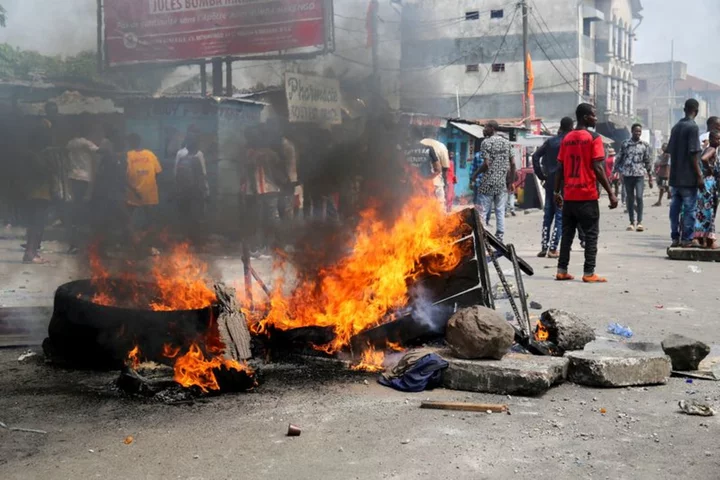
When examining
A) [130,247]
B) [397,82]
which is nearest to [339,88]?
[397,82]

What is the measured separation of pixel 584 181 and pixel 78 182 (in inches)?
240

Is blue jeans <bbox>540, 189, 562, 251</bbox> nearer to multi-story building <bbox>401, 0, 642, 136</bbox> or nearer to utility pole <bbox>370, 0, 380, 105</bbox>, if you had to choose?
utility pole <bbox>370, 0, 380, 105</bbox>

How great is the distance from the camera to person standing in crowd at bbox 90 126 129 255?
921cm

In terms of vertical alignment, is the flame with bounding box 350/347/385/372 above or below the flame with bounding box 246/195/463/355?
below

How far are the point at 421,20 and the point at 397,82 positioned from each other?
2.48 m

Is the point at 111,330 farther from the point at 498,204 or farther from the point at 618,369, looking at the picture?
the point at 498,204

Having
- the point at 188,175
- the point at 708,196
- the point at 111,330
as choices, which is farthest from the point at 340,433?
the point at 708,196

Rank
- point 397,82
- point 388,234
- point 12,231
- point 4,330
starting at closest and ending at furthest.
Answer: point 388,234, point 4,330, point 397,82, point 12,231

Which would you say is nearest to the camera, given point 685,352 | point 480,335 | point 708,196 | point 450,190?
point 480,335

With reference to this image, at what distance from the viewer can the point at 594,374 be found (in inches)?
189

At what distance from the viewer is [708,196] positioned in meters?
10.8

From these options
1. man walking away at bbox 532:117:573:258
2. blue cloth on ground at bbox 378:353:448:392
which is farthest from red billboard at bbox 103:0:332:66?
blue cloth on ground at bbox 378:353:448:392

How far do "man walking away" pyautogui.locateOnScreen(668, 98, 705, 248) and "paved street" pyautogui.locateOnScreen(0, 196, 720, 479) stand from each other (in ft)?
20.6

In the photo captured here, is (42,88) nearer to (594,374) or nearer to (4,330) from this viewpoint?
(4,330)
